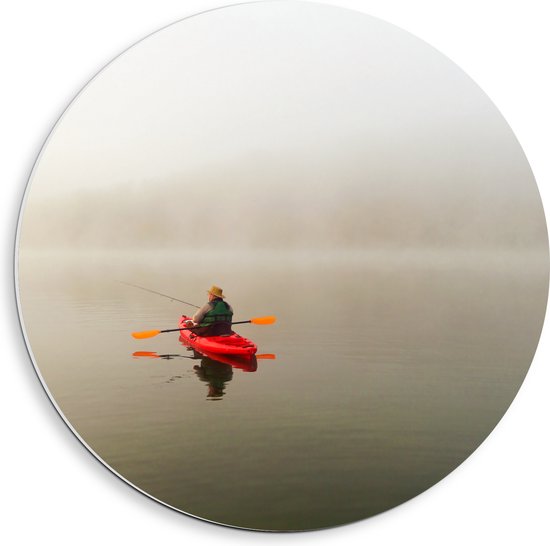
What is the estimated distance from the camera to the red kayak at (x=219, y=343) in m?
2.20

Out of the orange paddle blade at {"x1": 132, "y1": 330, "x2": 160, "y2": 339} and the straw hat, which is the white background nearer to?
the orange paddle blade at {"x1": 132, "y1": 330, "x2": 160, "y2": 339}

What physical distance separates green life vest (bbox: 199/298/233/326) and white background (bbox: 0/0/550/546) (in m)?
0.35

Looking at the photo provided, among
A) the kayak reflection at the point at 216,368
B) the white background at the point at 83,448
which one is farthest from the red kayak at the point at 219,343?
the white background at the point at 83,448

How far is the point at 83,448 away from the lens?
222 centimetres

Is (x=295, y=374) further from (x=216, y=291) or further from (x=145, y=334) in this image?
(x=145, y=334)

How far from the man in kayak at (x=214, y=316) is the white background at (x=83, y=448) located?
0.32m

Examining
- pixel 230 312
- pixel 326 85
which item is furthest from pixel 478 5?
pixel 230 312

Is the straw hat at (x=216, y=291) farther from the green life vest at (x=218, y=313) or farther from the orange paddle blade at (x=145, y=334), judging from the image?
the orange paddle blade at (x=145, y=334)

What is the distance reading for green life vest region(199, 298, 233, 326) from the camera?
2209 mm

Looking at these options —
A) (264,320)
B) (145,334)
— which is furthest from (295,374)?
(145,334)

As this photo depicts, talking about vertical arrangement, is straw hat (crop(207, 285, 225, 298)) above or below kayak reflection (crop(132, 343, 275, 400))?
above

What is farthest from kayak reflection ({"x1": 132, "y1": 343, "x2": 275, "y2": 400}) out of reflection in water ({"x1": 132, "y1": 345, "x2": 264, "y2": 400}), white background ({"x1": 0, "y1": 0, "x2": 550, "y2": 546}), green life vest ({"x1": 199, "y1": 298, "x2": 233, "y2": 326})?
white background ({"x1": 0, "y1": 0, "x2": 550, "y2": 546})

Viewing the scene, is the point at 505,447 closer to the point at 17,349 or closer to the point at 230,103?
the point at 230,103

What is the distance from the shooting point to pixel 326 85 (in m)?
2.36
